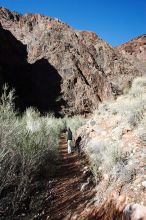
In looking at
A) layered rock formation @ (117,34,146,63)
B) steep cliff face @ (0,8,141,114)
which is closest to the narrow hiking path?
steep cliff face @ (0,8,141,114)

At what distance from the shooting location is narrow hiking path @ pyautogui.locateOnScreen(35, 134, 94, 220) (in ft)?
17.8

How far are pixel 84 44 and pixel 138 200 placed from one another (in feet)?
136

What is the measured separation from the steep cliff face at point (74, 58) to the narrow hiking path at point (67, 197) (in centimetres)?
2765

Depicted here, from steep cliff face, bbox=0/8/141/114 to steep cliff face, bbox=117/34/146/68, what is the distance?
16.9 metres

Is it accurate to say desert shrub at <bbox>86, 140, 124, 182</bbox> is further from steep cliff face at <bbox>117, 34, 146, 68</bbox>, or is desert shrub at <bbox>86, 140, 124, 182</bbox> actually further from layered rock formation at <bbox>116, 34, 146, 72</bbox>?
steep cliff face at <bbox>117, 34, 146, 68</bbox>

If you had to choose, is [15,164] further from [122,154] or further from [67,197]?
[122,154]

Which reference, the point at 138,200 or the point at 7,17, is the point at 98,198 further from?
the point at 7,17

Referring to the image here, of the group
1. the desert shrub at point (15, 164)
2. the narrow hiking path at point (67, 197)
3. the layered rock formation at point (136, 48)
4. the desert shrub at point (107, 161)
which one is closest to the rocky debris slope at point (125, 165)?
the desert shrub at point (107, 161)

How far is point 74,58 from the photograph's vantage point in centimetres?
4044

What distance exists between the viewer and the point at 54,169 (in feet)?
28.2


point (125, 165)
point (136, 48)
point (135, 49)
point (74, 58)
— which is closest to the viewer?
point (125, 165)

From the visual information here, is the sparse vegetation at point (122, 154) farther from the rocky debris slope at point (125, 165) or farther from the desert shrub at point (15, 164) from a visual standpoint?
the desert shrub at point (15, 164)

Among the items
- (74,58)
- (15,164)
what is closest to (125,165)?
(15,164)

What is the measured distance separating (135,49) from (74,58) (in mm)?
28959
